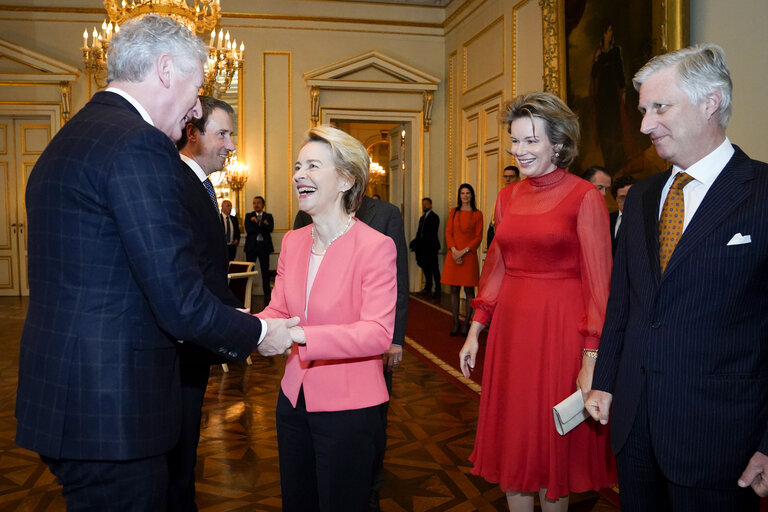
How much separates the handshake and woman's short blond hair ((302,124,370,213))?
472mm

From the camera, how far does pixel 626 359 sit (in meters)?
1.70

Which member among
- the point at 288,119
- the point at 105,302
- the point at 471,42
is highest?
the point at 471,42

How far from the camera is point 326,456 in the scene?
179 cm

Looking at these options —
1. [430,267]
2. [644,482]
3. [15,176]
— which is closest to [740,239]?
[644,482]

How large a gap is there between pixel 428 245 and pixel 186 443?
8763 mm

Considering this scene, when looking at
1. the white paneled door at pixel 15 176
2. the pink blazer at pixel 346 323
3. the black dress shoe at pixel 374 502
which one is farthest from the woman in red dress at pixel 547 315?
the white paneled door at pixel 15 176

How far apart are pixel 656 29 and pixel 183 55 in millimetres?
4627

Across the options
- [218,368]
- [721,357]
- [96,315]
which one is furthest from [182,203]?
[218,368]

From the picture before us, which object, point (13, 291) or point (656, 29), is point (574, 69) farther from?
point (13, 291)

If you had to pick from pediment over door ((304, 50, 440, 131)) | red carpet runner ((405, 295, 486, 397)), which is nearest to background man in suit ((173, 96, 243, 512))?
red carpet runner ((405, 295, 486, 397))

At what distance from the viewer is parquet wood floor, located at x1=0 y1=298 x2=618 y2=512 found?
10.0 ft

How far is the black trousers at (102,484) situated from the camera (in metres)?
1.48

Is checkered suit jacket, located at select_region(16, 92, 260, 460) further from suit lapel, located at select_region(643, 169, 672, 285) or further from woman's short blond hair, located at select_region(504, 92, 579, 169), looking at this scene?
woman's short blond hair, located at select_region(504, 92, 579, 169)

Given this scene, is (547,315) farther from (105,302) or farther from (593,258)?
(105,302)
